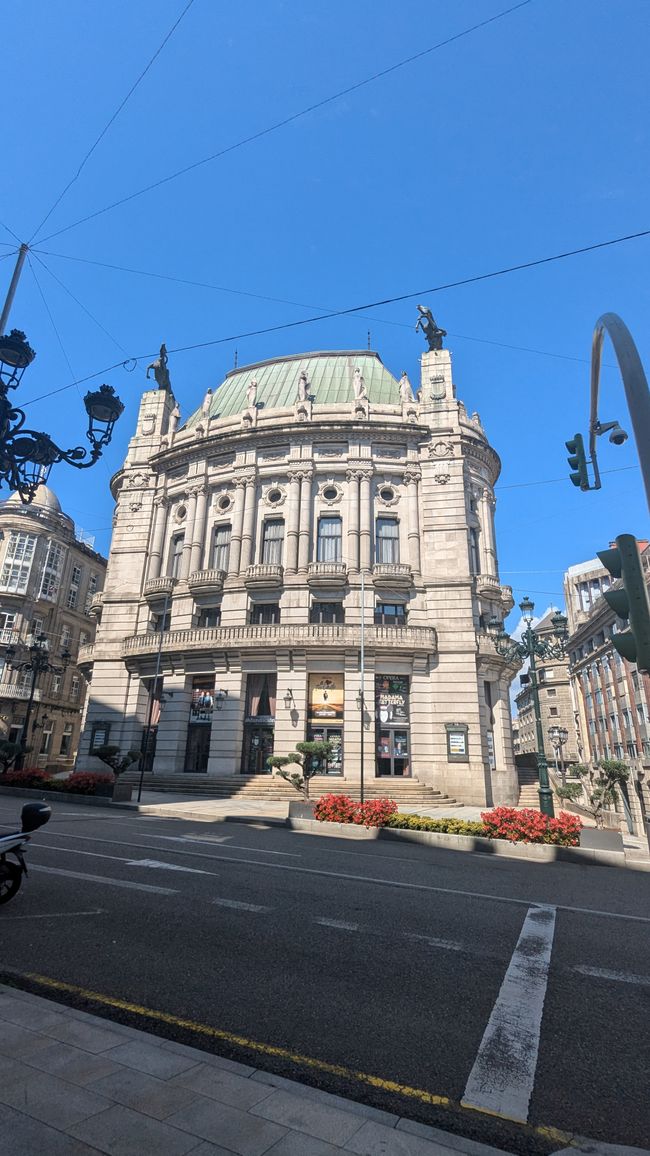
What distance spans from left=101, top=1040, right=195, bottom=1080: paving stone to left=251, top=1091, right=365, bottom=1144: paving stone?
663 millimetres

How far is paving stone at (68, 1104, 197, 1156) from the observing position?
272cm

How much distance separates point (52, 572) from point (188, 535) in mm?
23075

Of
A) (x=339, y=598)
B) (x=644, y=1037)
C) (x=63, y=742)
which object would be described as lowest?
(x=644, y=1037)

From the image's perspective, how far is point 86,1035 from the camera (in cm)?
384

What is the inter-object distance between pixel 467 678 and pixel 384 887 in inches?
876

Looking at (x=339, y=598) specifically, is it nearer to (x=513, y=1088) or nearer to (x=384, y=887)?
(x=384, y=887)

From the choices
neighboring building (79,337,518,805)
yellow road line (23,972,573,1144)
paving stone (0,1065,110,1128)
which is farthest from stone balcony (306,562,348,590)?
paving stone (0,1065,110,1128)

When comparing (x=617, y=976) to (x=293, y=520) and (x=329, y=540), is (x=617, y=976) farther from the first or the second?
(x=293, y=520)

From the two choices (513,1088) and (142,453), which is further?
(142,453)

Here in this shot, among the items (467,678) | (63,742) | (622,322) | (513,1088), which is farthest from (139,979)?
(63,742)

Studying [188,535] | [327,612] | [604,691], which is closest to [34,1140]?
[327,612]

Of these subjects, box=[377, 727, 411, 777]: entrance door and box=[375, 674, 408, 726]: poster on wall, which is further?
box=[375, 674, 408, 726]: poster on wall

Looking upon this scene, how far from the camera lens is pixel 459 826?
15375mm

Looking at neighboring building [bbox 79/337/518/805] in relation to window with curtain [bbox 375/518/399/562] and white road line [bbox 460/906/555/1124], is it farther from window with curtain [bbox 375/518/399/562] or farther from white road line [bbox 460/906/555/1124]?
white road line [bbox 460/906/555/1124]
